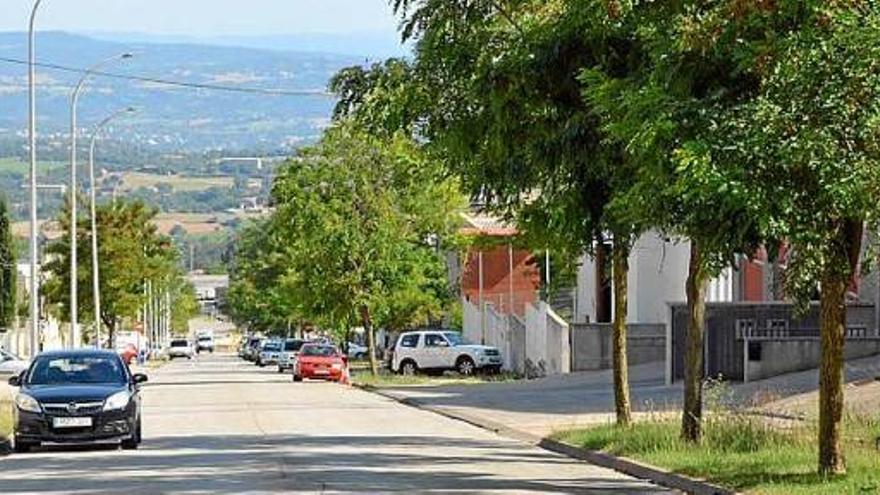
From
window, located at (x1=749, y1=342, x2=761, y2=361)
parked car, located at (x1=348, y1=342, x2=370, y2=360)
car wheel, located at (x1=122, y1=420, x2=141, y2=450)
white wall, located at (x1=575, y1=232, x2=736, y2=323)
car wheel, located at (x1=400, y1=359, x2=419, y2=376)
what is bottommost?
car wheel, located at (x1=122, y1=420, x2=141, y2=450)

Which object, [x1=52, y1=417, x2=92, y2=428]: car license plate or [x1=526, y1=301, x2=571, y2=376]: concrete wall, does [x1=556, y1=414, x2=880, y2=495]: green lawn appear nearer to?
[x1=52, y1=417, x2=92, y2=428]: car license plate

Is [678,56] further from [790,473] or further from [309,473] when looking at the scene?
[309,473]

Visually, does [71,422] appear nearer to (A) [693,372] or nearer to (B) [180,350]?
(A) [693,372]

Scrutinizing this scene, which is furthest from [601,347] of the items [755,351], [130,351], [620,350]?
[130,351]

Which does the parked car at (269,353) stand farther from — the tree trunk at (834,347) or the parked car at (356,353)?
the tree trunk at (834,347)

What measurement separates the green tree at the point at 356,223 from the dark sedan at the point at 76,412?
121 feet

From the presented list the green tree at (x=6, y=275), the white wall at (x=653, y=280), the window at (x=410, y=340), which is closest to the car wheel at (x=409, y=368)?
the window at (x=410, y=340)

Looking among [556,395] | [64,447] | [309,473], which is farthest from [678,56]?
[556,395]

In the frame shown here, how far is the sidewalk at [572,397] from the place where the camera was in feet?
117

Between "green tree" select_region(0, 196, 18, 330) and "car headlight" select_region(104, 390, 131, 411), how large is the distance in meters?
70.6

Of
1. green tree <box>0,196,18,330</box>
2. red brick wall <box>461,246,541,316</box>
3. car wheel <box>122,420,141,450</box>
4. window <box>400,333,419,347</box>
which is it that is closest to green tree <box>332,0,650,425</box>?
car wheel <box>122,420,141,450</box>

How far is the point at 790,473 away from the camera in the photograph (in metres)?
20.7

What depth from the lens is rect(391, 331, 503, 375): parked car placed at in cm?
6756

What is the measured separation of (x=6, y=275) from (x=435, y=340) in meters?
39.4
